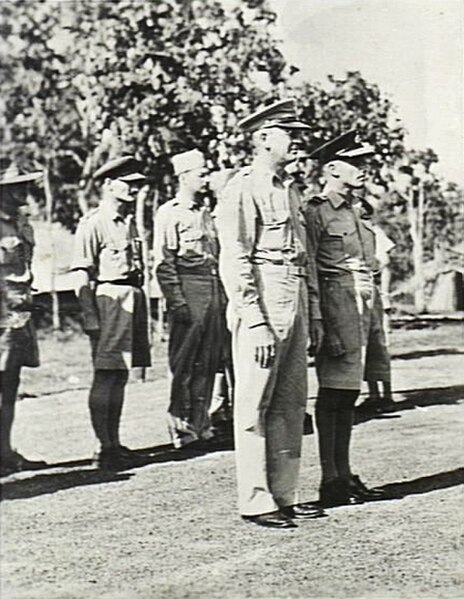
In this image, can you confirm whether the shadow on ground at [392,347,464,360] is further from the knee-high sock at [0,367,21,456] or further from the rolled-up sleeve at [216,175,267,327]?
the knee-high sock at [0,367,21,456]

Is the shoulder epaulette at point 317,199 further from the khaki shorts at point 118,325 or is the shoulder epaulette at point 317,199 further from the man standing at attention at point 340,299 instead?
the khaki shorts at point 118,325

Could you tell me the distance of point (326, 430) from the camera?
2.29 metres

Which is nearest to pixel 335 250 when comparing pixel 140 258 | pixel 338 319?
pixel 338 319

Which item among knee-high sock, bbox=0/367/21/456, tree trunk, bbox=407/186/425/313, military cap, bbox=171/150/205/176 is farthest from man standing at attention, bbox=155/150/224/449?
tree trunk, bbox=407/186/425/313

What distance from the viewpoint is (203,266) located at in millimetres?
2277

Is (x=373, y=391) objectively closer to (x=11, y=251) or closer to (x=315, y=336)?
(x=315, y=336)

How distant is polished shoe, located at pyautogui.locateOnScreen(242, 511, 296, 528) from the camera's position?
7.40 feet

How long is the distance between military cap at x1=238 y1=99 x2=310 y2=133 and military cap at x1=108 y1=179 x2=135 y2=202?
26 cm

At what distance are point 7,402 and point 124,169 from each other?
1.68 ft

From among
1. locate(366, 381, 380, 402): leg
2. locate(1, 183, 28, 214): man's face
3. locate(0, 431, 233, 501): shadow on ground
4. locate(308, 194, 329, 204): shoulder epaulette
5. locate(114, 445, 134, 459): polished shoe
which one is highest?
locate(1, 183, 28, 214): man's face

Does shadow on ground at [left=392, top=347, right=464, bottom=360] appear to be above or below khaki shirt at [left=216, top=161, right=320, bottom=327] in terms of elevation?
below

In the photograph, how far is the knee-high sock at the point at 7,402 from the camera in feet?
7.47

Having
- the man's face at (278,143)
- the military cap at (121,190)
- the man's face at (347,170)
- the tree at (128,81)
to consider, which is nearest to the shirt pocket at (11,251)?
the tree at (128,81)

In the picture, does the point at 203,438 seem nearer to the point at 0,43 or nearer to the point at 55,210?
the point at 55,210
